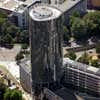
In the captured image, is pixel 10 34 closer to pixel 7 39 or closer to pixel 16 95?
pixel 7 39

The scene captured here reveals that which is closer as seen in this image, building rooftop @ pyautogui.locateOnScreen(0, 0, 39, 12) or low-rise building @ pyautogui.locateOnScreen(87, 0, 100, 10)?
building rooftop @ pyautogui.locateOnScreen(0, 0, 39, 12)

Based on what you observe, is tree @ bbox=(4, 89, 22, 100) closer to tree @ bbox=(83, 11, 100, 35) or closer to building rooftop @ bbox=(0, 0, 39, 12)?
tree @ bbox=(83, 11, 100, 35)

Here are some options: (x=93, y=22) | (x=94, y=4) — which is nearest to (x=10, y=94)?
(x=93, y=22)

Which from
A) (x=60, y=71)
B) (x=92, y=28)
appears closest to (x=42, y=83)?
(x=60, y=71)

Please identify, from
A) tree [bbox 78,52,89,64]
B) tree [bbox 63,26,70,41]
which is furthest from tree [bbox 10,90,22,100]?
tree [bbox 63,26,70,41]

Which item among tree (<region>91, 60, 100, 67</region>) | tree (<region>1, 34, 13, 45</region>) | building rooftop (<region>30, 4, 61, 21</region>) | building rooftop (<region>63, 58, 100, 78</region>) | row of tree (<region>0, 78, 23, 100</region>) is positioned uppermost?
building rooftop (<region>30, 4, 61, 21</region>)

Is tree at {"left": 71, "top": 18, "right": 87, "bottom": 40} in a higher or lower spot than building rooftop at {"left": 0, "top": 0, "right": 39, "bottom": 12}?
lower

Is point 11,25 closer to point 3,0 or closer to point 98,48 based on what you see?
point 3,0

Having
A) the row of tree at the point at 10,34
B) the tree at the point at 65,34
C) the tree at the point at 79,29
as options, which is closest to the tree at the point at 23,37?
the row of tree at the point at 10,34
